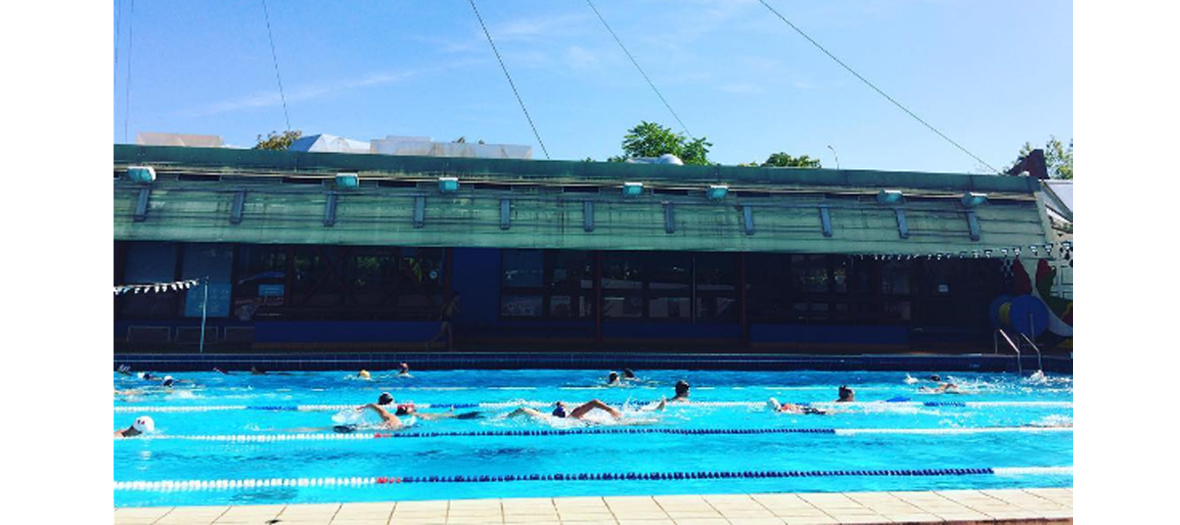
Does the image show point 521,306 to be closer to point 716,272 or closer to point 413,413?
point 716,272

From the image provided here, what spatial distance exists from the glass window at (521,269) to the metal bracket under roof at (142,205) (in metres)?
8.85

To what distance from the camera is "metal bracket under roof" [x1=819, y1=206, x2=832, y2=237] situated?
65.2 feet

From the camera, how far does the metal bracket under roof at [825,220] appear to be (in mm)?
19861

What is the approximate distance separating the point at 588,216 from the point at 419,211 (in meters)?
4.32

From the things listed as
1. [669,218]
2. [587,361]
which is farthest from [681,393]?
[669,218]

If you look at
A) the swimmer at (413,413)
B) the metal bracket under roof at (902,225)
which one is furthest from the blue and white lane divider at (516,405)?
the metal bracket under roof at (902,225)

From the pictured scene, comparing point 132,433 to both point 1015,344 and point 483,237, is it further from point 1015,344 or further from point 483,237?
point 1015,344

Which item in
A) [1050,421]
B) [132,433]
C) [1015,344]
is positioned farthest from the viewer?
[1015,344]

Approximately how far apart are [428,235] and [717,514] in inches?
575

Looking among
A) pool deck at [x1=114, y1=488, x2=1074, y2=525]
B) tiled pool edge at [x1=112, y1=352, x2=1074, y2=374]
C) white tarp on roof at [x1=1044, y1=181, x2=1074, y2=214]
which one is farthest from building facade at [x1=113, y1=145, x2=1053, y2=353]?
pool deck at [x1=114, y1=488, x2=1074, y2=525]

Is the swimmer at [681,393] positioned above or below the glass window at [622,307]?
below

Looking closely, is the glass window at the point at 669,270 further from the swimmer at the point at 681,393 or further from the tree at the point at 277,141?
the tree at the point at 277,141
